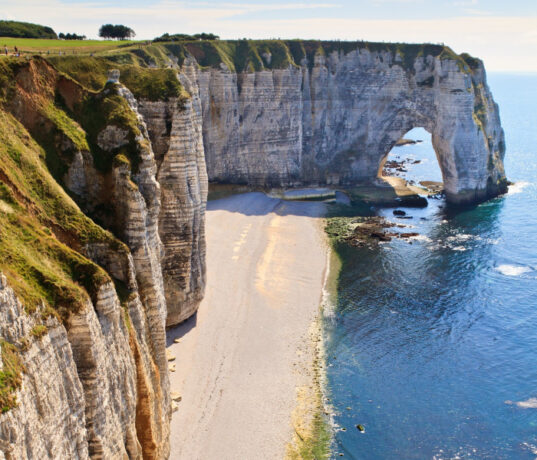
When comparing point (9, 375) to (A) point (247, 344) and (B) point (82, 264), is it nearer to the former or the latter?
(B) point (82, 264)

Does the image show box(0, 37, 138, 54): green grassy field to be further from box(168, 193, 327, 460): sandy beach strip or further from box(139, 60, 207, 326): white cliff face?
box(168, 193, 327, 460): sandy beach strip

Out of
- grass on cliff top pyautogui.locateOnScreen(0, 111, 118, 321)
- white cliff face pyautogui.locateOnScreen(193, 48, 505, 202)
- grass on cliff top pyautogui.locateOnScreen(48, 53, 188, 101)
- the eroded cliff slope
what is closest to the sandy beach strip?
the eroded cliff slope

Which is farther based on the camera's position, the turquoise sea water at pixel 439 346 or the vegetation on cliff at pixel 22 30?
the vegetation on cliff at pixel 22 30

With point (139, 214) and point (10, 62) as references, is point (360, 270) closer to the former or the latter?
point (139, 214)

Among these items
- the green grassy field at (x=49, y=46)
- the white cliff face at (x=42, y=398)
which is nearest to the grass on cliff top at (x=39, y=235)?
the white cliff face at (x=42, y=398)

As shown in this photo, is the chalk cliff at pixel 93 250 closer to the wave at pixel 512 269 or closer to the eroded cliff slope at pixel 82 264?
the eroded cliff slope at pixel 82 264

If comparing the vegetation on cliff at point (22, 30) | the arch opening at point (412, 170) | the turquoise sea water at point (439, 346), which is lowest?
the arch opening at point (412, 170)

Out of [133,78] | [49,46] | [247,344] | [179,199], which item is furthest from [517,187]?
[133,78]
